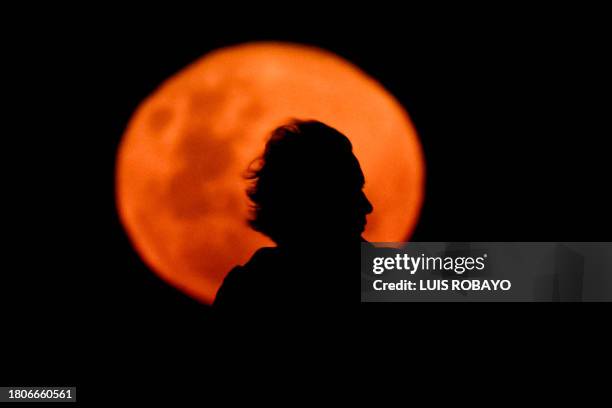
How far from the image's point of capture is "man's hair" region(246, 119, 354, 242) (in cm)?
128

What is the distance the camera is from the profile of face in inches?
50.6

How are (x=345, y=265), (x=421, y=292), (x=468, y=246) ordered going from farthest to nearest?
1. (x=468, y=246)
2. (x=421, y=292)
3. (x=345, y=265)

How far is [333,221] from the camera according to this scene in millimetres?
1302

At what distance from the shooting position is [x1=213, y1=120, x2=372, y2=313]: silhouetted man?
1250 millimetres

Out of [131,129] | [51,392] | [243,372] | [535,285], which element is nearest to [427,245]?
[535,285]

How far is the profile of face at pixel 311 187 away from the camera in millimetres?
1285

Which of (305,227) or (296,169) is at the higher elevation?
(296,169)

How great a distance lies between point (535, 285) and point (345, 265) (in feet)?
3.31

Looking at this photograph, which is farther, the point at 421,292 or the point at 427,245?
the point at 427,245

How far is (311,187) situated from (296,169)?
0.21ft

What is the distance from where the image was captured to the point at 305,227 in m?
1.29

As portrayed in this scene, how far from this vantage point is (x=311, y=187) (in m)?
1.28

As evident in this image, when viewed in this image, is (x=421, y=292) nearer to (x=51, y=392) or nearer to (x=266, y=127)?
(x=266, y=127)

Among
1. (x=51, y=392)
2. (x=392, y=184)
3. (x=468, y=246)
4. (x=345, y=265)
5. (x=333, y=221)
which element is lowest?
(x=51, y=392)
